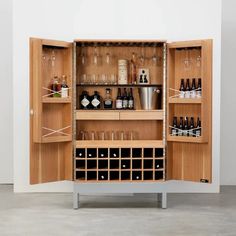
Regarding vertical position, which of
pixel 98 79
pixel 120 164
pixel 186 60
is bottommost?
pixel 120 164

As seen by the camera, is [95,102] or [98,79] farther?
[98,79]

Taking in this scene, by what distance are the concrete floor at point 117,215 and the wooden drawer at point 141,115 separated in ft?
3.37

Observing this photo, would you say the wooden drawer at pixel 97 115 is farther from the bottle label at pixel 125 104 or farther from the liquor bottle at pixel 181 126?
the liquor bottle at pixel 181 126

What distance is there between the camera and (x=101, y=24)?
7.15m

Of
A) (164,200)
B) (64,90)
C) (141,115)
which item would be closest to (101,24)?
(64,90)

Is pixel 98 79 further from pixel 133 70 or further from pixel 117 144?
pixel 117 144

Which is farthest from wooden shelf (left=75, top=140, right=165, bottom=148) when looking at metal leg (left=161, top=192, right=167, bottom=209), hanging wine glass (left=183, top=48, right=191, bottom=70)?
hanging wine glass (left=183, top=48, right=191, bottom=70)

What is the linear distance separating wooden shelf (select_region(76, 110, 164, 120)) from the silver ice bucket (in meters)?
0.13

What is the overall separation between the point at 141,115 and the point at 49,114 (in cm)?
109

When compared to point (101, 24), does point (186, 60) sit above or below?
below

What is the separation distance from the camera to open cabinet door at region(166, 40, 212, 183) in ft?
19.9
